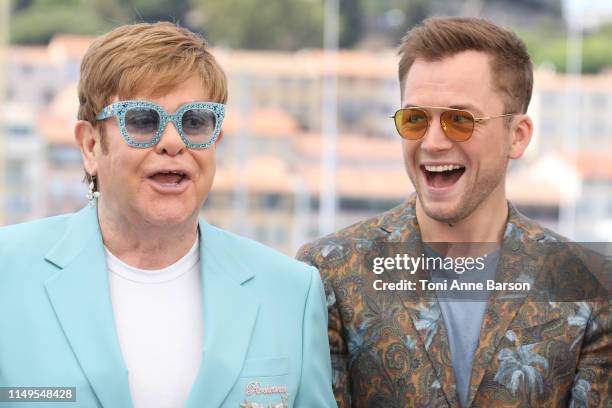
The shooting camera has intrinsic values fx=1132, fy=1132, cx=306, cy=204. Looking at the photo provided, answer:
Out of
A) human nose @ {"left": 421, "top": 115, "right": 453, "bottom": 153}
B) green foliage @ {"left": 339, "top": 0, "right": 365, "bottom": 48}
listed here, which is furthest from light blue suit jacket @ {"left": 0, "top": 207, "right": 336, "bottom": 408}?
green foliage @ {"left": 339, "top": 0, "right": 365, "bottom": 48}

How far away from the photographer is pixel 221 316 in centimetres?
238

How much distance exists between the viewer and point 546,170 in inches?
1690

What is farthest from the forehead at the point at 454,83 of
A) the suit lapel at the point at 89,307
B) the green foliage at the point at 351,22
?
the green foliage at the point at 351,22

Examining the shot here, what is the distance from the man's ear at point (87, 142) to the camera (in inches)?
95.3

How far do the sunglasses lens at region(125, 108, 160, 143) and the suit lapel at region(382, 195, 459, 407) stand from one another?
2.56 feet

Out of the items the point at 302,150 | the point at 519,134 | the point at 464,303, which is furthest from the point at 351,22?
the point at 464,303

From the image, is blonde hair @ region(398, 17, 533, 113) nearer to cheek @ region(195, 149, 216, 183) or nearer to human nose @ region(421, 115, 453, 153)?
human nose @ region(421, 115, 453, 153)

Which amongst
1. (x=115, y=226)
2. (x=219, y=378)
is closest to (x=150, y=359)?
(x=219, y=378)

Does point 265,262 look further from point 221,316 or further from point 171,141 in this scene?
point 171,141

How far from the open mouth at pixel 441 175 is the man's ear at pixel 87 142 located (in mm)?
809

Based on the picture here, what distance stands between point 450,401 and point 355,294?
0.35m

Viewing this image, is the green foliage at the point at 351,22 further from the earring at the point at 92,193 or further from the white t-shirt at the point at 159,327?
the white t-shirt at the point at 159,327

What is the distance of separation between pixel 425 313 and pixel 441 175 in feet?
1.11

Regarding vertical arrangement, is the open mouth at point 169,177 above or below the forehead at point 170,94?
below
